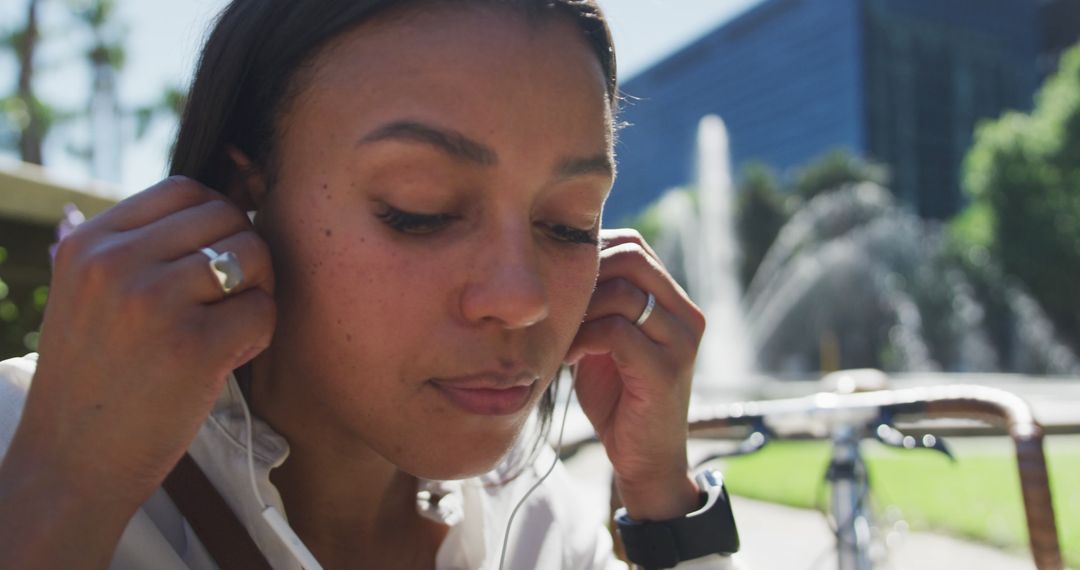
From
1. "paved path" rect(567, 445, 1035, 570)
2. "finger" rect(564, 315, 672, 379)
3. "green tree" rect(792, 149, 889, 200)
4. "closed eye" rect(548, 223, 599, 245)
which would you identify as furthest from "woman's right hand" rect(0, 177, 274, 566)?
"green tree" rect(792, 149, 889, 200)

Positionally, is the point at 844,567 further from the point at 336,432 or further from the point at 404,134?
the point at 404,134

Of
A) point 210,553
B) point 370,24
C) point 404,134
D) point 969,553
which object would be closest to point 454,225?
point 404,134

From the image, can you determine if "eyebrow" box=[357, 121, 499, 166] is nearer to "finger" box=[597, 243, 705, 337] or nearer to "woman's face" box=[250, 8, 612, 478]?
"woman's face" box=[250, 8, 612, 478]

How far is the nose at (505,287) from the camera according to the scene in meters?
1.20

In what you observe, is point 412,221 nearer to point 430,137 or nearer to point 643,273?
point 430,137

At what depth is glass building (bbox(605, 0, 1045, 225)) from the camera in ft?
204

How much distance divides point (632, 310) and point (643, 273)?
8 cm

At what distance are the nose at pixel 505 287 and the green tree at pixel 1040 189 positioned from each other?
34.9 meters

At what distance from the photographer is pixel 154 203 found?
1.09 metres

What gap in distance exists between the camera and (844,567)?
8.50 feet

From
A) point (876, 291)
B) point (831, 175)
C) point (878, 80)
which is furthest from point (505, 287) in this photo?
point (878, 80)

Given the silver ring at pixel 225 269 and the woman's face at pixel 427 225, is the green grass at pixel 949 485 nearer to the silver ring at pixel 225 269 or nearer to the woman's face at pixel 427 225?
the woman's face at pixel 427 225

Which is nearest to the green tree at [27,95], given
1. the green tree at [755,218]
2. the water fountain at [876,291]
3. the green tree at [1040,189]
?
the water fountain at [876,291]

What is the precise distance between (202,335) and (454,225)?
1.18 ft
